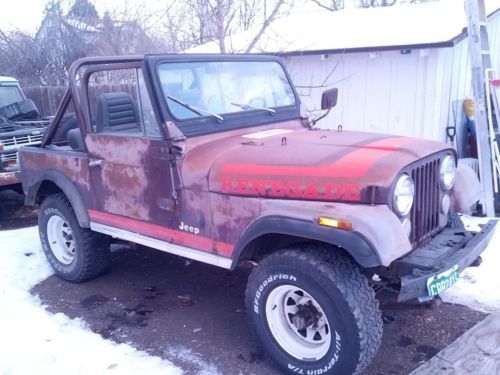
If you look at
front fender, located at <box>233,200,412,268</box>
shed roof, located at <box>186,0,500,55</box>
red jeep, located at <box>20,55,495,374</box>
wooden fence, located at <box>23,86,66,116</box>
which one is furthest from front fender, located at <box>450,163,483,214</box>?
wooden fence, located at <box>23,86,66,116</box>

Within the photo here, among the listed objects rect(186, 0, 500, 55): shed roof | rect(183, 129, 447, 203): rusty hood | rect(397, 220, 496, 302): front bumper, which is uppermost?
rect(186, 0, 500, 55): shed roof

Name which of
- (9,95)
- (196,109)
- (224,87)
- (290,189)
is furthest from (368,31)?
(290,189)

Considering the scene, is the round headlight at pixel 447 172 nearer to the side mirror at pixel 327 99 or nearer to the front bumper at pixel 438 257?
the front bumper at pixel 438 257

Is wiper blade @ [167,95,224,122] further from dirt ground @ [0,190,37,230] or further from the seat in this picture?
dirt ground @ [0,190,37,230]

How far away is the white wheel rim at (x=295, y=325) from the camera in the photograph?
304 cm

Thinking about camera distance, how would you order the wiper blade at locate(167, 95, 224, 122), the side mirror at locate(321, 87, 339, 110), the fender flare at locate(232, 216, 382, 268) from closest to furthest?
the fender flare at locate(232, 216, 382, 268) < the wiper blade at locate(167, 95, 224, 122) < the side mirror at locate(321, 87, 339, 110)

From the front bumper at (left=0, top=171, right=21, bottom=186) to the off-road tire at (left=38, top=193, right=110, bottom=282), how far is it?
2.83 m

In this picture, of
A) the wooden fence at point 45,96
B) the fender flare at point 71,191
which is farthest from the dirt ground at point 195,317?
the wooden fence at point 45,96

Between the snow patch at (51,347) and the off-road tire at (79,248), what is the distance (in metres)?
0.39

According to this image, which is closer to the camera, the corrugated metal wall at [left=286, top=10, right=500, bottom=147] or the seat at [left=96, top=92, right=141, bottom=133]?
the seat at [left=96, top=92, right=141, bottom=133]

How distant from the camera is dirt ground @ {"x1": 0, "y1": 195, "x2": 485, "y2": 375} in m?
3.43

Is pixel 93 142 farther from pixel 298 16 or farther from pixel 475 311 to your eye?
pixel 298 16

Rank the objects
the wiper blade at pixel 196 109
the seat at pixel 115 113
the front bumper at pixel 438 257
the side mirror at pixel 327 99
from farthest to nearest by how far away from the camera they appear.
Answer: the side mirror at pixel 327 99 → the seat at pixel 115 113 → the wiper blade at pixel 196 109 → the front bumper at pixel 438 257

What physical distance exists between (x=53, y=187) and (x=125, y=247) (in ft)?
4.01
